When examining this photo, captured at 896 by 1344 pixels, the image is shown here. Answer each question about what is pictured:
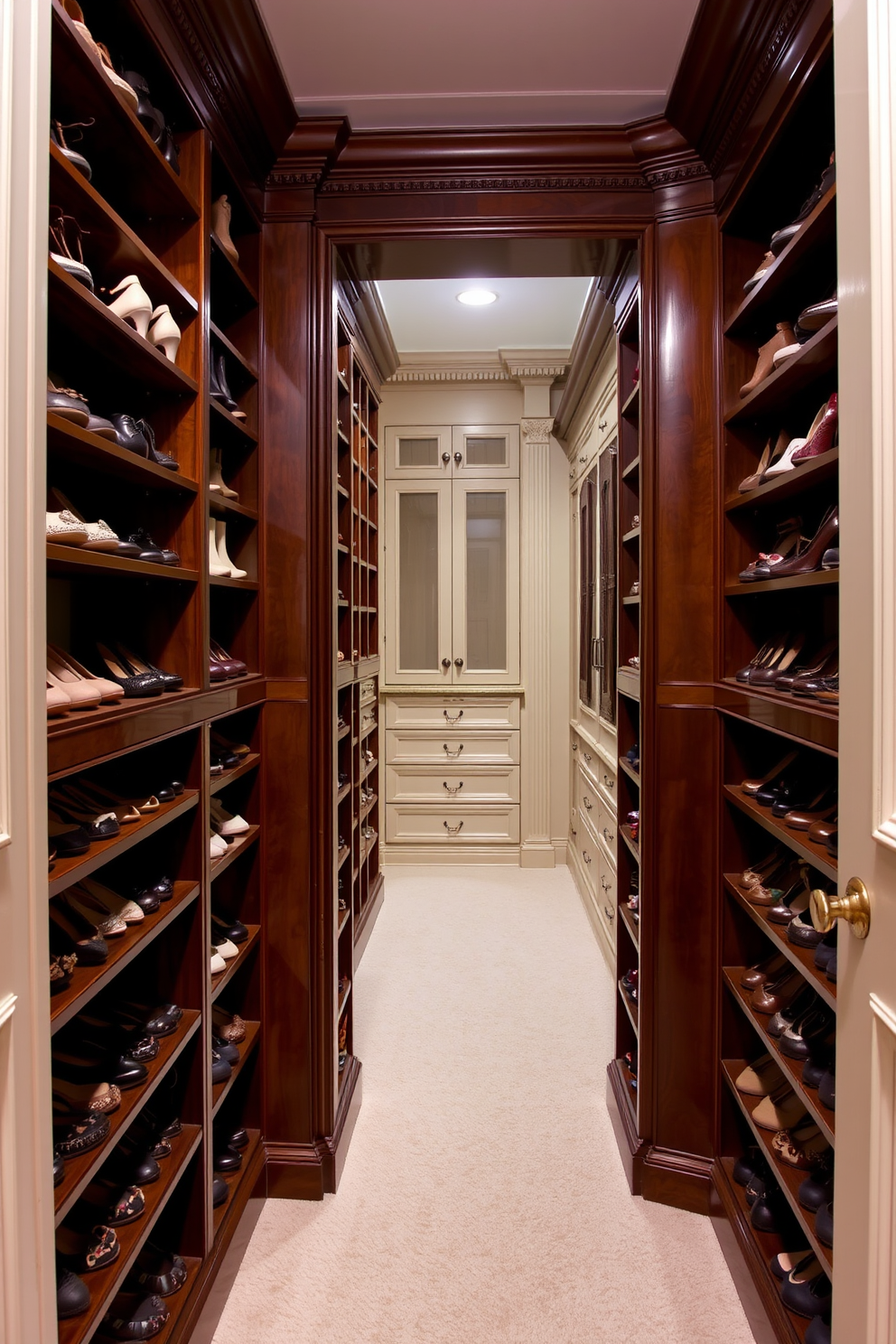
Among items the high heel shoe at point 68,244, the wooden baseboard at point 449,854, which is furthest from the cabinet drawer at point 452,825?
the high heel shoe at point 68,244

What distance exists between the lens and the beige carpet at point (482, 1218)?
165 cm

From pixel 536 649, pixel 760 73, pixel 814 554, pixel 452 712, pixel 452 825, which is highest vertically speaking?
pixel 760 73

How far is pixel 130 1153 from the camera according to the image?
4.79 ft

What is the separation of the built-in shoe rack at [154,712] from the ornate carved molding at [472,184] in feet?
0.85

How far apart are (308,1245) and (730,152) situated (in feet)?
8.63

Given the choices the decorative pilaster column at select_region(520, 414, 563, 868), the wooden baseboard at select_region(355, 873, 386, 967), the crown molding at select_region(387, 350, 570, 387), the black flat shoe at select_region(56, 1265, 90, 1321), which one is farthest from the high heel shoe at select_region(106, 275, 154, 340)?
the decorative pilaster column at select_region(520, 414, 563, 868)

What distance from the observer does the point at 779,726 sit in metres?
1.52

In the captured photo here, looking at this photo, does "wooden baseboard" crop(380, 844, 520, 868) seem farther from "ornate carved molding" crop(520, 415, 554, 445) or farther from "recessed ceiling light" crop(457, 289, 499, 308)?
"recessed ceiling light" crop(457, 289, 499, 308)

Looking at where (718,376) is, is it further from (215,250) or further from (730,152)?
(215,250)

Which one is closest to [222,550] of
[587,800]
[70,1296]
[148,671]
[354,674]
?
[148,671]

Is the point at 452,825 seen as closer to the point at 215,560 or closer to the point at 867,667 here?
the point at 215,560

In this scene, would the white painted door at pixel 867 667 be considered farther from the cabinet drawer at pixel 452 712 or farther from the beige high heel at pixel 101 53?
the cabinet drawer at pixel 452 712

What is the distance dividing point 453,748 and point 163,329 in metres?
3.54

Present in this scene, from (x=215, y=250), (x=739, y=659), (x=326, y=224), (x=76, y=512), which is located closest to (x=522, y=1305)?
(x=739, y=659)
